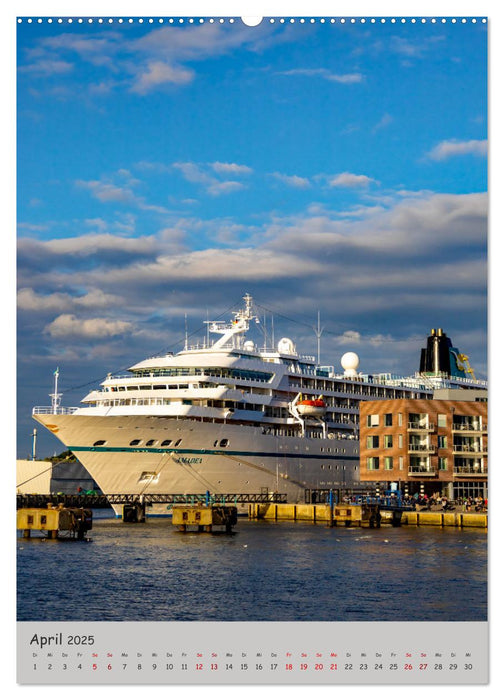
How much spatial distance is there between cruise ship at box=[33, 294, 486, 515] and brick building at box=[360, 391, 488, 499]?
9526 millimetres

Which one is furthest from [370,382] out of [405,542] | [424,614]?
[424,614]

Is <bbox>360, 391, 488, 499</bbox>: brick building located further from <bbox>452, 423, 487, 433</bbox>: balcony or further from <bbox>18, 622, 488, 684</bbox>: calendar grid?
<bbox>18, 622, 488, 684</bbox>: calendar grid

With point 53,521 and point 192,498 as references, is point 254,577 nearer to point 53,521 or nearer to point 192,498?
point 53,521

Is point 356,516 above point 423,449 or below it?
below

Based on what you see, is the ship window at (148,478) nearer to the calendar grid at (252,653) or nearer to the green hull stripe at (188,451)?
the green hull stripe at (188,451)

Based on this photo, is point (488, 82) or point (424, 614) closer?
point (488, 82)

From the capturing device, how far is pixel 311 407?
3086 inches

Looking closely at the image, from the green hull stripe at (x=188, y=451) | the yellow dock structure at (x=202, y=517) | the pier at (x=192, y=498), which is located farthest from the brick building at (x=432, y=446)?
Answer: the yellow dock structure at (x=202, y=517)

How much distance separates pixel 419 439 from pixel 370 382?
2497cm

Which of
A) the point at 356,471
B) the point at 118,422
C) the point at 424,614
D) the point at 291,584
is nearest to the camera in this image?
the point at 424,614

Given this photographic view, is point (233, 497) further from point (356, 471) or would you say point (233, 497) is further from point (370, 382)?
point (370, 382)

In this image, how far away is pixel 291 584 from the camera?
34500 mm

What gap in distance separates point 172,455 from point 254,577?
30636mm

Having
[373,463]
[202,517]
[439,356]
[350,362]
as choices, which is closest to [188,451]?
[202,517]
